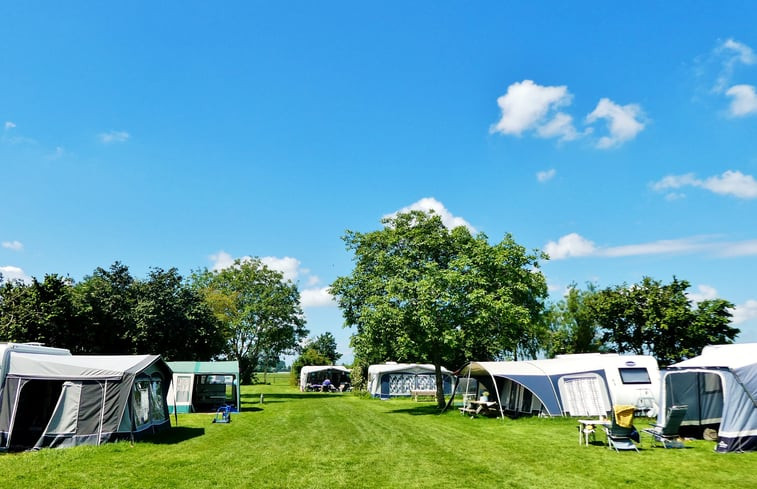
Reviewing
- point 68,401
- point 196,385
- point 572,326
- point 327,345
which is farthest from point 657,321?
point 327,345

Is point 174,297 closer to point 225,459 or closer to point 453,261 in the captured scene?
point 453,261

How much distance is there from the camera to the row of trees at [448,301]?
23.2 metres

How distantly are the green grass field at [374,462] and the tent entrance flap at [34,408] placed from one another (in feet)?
4.72

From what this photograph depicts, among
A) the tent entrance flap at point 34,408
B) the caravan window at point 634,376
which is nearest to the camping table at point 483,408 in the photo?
the caravan window at point 634,376

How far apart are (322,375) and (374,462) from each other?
42.1 metres

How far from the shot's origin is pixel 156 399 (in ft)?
51.7

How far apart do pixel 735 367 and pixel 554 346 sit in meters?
31.7

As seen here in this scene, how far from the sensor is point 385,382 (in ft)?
124

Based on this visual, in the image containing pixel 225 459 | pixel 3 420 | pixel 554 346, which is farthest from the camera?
pixel 554 346

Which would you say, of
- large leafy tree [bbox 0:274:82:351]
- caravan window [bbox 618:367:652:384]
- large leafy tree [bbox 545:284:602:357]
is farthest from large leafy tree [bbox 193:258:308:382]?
caravan window [bbox 618:367:652:384]

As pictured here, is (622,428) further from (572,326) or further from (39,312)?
(572,326)

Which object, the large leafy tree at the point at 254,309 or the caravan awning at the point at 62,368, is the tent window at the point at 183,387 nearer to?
the caravan awning at the point at 62,368

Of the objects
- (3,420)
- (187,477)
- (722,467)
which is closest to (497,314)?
(722,467)

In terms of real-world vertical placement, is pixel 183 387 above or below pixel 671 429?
above
